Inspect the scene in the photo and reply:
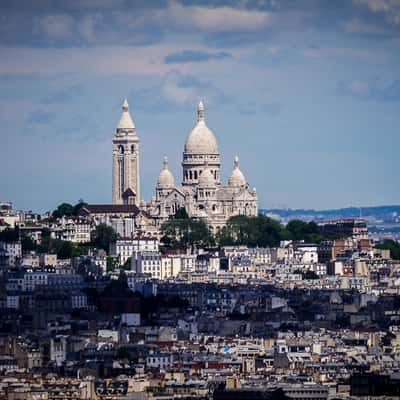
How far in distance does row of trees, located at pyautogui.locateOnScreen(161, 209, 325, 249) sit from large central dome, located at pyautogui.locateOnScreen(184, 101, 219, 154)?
11789mm

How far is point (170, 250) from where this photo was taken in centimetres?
16025

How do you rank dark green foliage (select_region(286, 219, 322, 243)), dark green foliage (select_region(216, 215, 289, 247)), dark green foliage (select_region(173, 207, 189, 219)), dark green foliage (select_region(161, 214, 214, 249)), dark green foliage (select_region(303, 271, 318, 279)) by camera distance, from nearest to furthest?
dark green foliage (select_region(303, 271, 318, 279))
dark green foliage (select_region(161, 214, 214, 249))
dark green foliage (select_region(216, 215, 289, 247))
dark green foliage (select_region(286, 219, 322, 243))
dark green foliage (select_region(173, 207, 189, 219))

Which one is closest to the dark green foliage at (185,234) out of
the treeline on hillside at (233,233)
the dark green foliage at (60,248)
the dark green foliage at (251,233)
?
the treeline on hillside at (233,233)

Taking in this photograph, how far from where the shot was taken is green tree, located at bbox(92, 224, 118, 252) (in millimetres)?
161750

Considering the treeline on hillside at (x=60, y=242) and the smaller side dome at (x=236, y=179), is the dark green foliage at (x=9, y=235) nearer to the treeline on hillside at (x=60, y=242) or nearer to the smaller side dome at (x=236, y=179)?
the treeline on hillside at (x=60, y=242)

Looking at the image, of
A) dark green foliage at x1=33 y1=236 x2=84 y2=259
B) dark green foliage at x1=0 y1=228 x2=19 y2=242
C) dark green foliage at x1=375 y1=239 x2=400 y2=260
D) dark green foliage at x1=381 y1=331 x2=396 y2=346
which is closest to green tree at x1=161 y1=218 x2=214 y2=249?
dark green foliage at x1=33 y1=236 x2=84 y2=259

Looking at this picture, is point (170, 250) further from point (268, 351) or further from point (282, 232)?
point (268, 351)

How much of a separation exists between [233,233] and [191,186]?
14214 mm

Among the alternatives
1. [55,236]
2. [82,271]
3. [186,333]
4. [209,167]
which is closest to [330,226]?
[209,167]

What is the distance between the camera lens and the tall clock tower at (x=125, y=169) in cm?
17738

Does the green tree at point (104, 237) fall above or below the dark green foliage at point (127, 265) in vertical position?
above

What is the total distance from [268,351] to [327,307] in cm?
2578

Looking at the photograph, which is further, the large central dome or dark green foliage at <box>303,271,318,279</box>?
the large central dome

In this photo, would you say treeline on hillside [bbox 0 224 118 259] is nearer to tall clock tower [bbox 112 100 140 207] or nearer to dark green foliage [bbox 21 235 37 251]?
dark green foliage [bbox 21 235 37 251]
